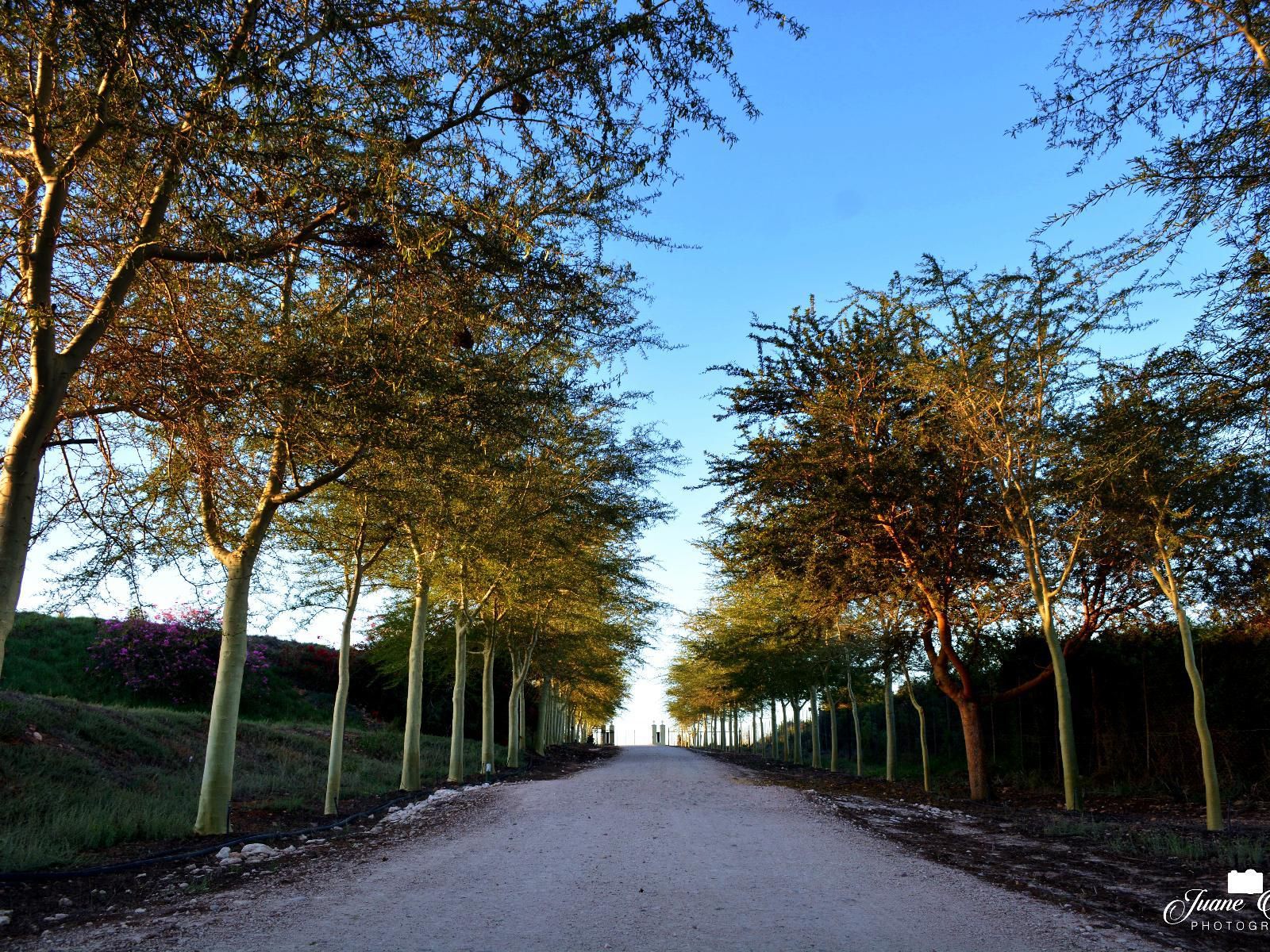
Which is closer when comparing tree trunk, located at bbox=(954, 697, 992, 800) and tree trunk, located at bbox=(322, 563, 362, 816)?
tree trunk, located at bbox=(322, 563, 362, 816)

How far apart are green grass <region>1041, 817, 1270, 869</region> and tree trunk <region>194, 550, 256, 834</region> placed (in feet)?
32.3

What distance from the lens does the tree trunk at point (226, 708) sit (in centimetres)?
912

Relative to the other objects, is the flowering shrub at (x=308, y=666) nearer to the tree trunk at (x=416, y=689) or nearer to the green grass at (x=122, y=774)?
the green grass at (x=122, y=774)

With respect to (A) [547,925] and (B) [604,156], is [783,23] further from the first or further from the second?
(A) [547,925]

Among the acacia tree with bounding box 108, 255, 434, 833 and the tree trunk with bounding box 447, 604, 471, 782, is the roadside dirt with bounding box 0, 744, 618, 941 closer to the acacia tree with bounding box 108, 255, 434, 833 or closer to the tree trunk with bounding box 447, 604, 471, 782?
the acacia tree with bounding box 108, 255, 434, 833

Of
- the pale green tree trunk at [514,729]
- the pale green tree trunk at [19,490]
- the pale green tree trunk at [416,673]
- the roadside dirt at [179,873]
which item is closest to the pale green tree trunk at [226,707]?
the roadside dirt at [179,873]

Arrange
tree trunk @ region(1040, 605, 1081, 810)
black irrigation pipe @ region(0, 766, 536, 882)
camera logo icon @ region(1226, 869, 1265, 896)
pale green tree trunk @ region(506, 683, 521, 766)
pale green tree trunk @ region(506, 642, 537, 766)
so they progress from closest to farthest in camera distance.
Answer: camera logo icon @ region(1226, 869, 1265, 896) → black irrigation pipe @ region(0, 766, 536, 882) → tree trunk @ region(1040, 605, 1081, 810) → pale green tree trunk @ region(506, 683, 521, 766) → pale green tree trunk @ region(506, 642, 537, 766)

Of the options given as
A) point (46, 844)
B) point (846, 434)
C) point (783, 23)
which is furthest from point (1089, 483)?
point (46, 844)

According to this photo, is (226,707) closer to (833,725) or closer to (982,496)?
(982,496)

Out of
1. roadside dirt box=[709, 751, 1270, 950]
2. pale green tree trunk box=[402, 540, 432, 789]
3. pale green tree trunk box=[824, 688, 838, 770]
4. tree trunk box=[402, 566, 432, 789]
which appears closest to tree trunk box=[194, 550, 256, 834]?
pale green tree trunk box=[402, 540, 432, 789]

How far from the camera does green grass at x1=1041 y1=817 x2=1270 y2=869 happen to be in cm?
771

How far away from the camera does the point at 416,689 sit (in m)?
15.5

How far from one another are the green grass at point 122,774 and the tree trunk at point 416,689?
968 millimetres

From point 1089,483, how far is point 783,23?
750 cm
